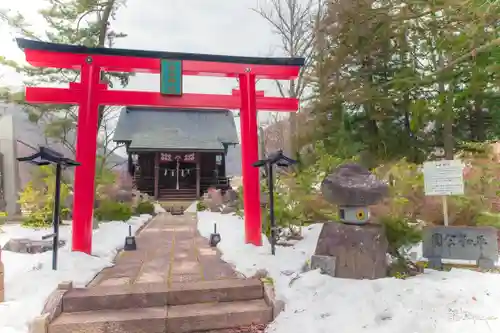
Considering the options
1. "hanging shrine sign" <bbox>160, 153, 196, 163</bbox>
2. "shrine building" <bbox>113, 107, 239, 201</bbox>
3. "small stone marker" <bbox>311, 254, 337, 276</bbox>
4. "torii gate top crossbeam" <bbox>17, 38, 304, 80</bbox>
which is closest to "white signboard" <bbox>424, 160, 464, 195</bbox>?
"small stone marker" <bbox>311, 254, 337, 276</bbox>

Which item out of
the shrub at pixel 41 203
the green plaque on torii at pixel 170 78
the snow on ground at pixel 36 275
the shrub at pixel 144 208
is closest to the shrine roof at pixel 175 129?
the shrub at pixel 144 208

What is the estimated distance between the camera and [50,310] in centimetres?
395

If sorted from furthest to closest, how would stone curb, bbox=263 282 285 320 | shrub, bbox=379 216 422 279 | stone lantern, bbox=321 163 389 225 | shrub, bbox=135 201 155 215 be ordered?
shrub, bbox=135 201 155 215 < shrub, bbox=379 216 422 279 < stone lantern, bbox=321 163 389 225 < stone curb, bbox=263 282 285 320

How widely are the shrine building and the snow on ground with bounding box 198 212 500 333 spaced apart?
1504cm

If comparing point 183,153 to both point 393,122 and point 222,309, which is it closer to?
point 393,122

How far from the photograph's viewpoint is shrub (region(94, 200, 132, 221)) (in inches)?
436

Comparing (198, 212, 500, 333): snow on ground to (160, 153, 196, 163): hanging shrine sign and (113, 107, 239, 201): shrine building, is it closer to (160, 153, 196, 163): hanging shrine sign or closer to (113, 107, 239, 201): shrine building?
(113, 107, 239, 201): shrine building

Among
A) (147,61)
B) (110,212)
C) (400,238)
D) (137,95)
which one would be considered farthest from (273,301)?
(110,212)

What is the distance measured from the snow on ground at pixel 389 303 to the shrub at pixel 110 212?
7494 mm

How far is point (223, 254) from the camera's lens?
A: 664cm

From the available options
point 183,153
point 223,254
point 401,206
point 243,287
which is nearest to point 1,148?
point 183,153

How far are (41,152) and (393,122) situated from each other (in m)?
9.76

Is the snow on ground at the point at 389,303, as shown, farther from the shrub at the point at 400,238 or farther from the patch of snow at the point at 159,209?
the patch of snow at the point at 159,209

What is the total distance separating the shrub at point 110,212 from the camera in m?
11.1
